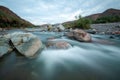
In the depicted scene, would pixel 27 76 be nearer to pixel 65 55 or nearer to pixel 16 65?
pixel 16 65

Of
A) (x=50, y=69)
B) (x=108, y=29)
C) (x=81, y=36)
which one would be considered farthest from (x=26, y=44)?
(x=108, y=29)

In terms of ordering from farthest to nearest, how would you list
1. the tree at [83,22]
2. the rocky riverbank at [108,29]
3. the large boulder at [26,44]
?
1. the tree at [83,22]
2. the rocky riverbank at [108,29]
3. the large boulder at [26,44]

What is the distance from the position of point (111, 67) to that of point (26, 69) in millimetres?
3017

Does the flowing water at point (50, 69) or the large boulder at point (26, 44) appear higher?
the large boulder at point (26, 44)

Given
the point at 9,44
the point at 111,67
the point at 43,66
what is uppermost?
the point at 9,44

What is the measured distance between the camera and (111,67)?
156 inches

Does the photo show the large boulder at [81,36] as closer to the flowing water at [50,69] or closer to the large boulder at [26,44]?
the flowing water at [50,69]

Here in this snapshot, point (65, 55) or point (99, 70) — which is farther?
point (65, 55)

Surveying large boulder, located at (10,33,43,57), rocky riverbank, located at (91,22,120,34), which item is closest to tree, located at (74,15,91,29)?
rocky riverbank, located at (91,22,120,34)

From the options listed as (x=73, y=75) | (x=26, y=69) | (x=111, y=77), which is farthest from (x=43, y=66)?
(x=111, y=77)

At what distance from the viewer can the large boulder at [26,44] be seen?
4.55 m

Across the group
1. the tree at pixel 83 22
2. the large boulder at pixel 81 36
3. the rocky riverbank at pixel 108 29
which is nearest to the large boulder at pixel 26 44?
the large boulder at pixel 81 36

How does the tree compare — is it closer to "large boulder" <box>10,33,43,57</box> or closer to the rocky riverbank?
the rocky riverbank

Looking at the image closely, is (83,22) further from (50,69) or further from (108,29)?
(50,69)
